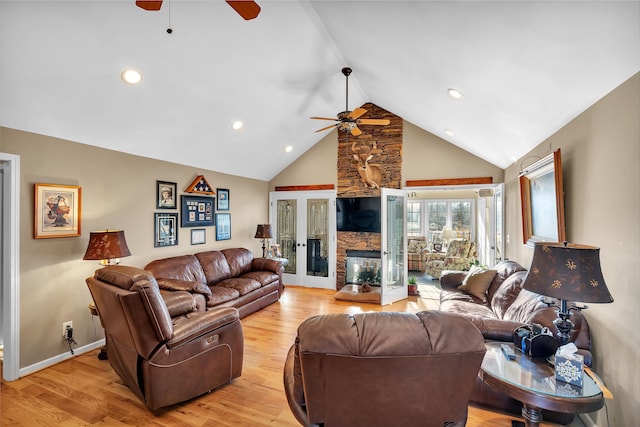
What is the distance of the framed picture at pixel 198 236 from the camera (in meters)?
4.75

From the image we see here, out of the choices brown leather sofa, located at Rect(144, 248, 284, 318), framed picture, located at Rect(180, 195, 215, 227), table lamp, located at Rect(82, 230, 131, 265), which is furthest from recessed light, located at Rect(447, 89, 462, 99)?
framed picture, located at Rect(180, 195, 215, 227)

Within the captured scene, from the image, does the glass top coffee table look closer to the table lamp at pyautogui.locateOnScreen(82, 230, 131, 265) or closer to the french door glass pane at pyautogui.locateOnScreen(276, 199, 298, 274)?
the table lamp at pyautogui.locateOnScreen(82, 230, 131, 265)

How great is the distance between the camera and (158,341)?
2098 mm

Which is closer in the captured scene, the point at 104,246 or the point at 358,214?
the point at 104,246

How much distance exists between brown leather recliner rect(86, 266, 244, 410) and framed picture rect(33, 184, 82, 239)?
3.68 ft

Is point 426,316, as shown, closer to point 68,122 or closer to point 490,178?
point 68,122

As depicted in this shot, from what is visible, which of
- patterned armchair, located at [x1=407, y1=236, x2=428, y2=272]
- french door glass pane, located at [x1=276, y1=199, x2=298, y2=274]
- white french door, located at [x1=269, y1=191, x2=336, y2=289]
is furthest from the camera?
patterned armchair, located at [x1=407, y1=236, x2=428, y2=272]

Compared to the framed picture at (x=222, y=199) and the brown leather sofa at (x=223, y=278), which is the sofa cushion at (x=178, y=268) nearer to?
the brown leather sofa at (x=223, y=278)

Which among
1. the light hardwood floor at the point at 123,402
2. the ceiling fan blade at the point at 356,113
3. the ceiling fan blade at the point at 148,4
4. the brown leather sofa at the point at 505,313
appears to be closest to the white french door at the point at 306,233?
the ceiling fan blade at the point at 356,113

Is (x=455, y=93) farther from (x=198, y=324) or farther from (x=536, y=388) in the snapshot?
(x=198, y=324)

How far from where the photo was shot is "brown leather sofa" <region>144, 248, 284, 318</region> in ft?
12.1

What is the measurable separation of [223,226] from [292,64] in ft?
10.0

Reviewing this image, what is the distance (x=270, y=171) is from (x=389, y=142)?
2.54 metres

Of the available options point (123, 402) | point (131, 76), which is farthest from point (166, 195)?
point (123, 402)
